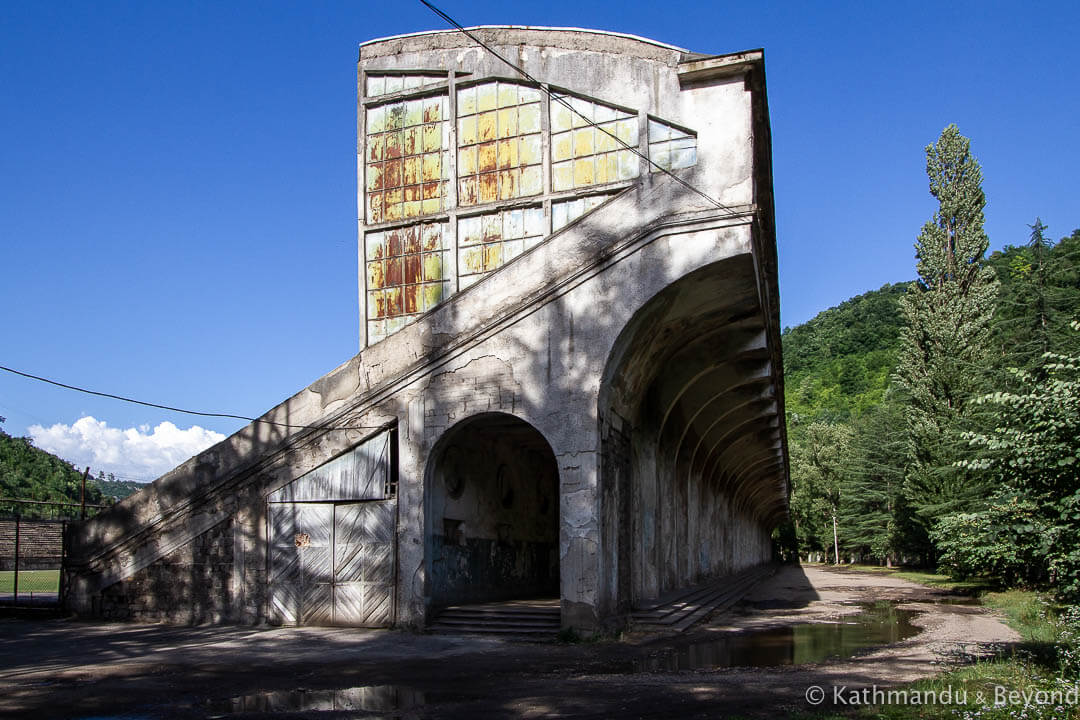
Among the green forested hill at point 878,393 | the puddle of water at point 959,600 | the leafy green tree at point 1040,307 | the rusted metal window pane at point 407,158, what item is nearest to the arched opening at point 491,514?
the rusted metal window pane at point 407,158

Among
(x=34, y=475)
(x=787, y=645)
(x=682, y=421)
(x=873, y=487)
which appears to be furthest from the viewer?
(x=34, y=475)

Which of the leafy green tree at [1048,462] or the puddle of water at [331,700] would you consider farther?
the leafy green tree at [1048,462]

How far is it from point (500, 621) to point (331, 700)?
220 inches

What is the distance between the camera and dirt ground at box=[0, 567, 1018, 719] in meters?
8.38

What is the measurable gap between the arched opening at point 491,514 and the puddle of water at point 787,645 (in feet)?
15.2

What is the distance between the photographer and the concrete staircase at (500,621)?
1383cm

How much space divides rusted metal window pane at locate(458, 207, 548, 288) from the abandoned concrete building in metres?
0.06

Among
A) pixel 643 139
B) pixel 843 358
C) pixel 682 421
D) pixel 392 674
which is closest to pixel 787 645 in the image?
pixel 392 674

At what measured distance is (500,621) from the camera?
565 inches

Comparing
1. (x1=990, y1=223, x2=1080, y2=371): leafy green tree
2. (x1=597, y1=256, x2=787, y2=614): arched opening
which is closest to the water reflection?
(x1=597, y1=256, x2=787, y2=614): arched opening

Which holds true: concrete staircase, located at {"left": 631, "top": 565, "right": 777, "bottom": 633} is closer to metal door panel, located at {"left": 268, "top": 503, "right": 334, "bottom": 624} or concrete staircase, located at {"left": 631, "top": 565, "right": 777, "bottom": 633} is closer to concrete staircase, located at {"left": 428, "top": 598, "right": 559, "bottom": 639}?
concrete staircase, located at {"left": 428, "top": 598, "right": 559, "bottom": 639}

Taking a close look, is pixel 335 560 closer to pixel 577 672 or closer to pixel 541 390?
pixel 541 390

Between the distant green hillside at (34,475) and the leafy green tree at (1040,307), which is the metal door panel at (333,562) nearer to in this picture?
the leafy green tree at (1040,307)

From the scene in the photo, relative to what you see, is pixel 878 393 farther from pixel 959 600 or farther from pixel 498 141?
pixel 498 141
